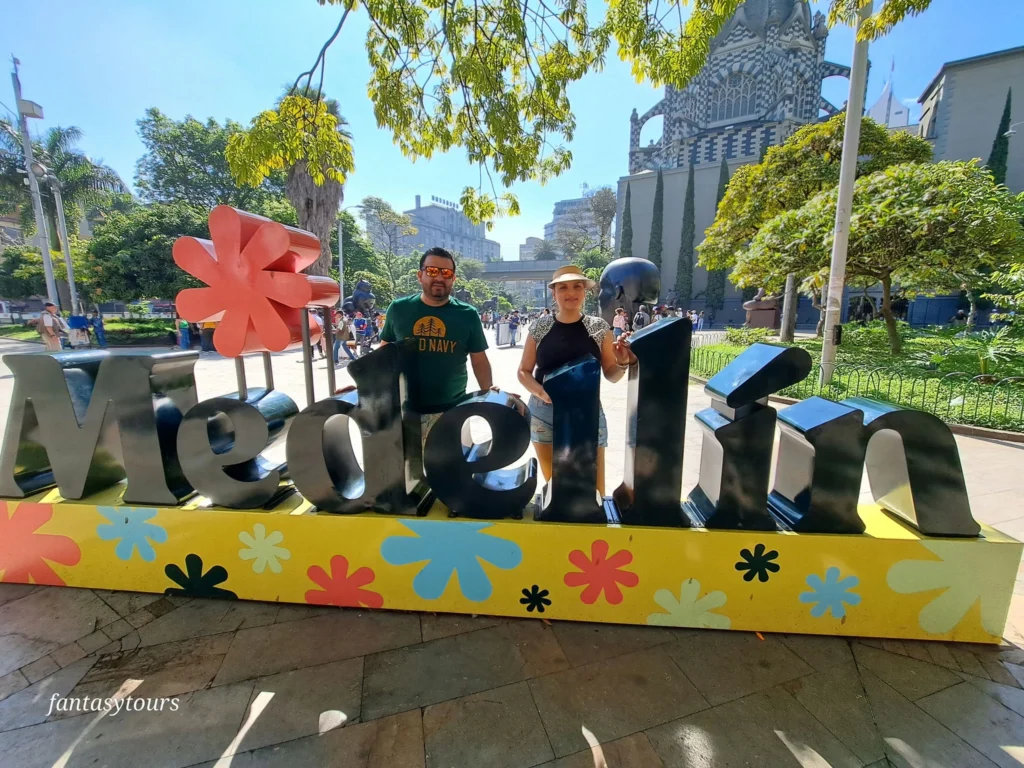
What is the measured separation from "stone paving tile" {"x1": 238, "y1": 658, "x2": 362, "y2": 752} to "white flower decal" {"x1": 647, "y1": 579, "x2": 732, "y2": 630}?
1.56m

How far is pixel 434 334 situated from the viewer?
8.98 ft

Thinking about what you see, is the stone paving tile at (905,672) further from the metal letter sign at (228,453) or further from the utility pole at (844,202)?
the utility pole at (844,202)

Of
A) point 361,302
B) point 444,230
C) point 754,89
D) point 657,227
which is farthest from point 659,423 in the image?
point 444,230

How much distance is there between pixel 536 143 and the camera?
500 cm

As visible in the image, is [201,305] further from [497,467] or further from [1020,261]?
[1020,261]

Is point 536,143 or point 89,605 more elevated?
point 536,143

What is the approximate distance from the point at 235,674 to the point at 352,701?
630 mm

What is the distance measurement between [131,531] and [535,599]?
7.90 ft

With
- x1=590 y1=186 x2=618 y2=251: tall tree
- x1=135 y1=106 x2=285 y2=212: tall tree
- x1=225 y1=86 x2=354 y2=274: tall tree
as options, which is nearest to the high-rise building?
x1=590 y1=186 x2=618 y2=251: tall tree

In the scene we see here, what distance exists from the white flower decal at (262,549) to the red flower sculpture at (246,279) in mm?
1023

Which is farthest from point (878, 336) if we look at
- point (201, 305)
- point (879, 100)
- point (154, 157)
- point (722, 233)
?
point (879, 100)

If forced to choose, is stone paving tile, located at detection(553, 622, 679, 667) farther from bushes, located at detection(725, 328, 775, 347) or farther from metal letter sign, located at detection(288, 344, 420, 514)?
bushes, located at detection(725, 328, 775, 347)

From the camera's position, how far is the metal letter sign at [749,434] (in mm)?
2191

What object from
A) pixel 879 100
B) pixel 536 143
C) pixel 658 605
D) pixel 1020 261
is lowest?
pixel 658 605
